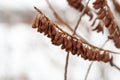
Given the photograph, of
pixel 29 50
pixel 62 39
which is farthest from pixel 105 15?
pixel 29 50

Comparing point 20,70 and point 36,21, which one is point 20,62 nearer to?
point 20,70

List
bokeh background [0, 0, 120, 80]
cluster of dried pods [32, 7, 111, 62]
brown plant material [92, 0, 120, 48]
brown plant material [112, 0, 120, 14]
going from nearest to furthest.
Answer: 1. cluster of dried pods [32, 7, 111, 62]
2. brown plant material [92, 0, 120, 48]
3. bokeh background [0, 0, 120, 80]
4. brown plant material [112, 0, 120, 14]

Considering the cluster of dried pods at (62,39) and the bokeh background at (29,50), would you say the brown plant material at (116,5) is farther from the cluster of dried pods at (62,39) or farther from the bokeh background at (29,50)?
the cluster of dried pods at (62,39)

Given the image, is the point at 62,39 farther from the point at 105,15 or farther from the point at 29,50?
the point at 29,50

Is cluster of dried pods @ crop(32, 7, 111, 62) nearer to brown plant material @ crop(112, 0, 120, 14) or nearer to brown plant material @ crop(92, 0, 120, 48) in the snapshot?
brown plant material @ crop(92, 0, 120, 48)

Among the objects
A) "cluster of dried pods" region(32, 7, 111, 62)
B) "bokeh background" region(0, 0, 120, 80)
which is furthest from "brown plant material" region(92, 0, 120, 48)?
"bokeh background" region(0, 0, 120, 80)

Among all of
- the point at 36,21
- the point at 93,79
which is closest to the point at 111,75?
the point at 93,79
